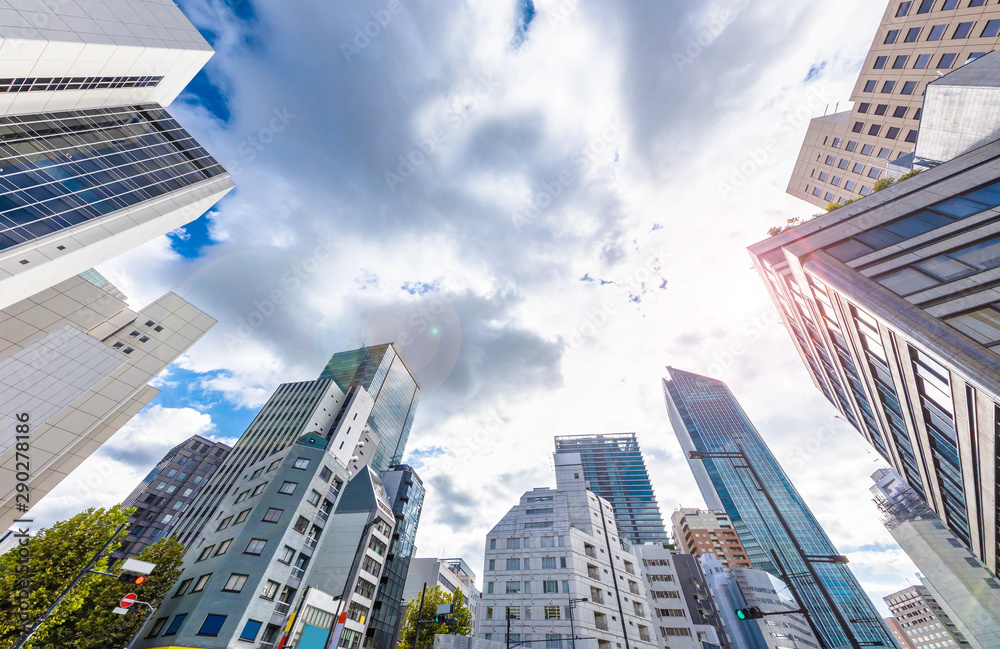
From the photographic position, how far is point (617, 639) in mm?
37594

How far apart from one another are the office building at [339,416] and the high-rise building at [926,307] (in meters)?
44.8

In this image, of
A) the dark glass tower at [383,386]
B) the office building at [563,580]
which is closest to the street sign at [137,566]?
the office building at [563,580]

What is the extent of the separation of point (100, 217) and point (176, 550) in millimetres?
26914

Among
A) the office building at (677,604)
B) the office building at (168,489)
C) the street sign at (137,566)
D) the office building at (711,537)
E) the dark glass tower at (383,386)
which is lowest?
the street sign at (137,566)

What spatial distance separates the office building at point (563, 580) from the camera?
36.8 m

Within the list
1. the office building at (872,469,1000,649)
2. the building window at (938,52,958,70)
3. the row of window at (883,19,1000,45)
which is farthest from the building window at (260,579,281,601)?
the office building at (872,469,1000,649)

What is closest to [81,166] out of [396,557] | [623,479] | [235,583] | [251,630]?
[235,583]

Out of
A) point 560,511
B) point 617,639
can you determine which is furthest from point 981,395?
point 560,511

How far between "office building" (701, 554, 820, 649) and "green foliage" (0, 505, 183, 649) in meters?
81.0

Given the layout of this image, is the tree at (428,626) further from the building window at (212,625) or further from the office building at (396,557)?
the building window at (212,625)

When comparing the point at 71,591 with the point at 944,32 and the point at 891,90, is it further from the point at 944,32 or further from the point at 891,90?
the point at 891,90

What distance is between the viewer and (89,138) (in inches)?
1266

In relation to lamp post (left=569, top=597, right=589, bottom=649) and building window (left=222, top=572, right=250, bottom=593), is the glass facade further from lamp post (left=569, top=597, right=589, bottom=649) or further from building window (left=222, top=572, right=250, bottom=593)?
lamp post (left=569, top=597, right=589, bottom=649)

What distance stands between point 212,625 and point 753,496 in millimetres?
152599
